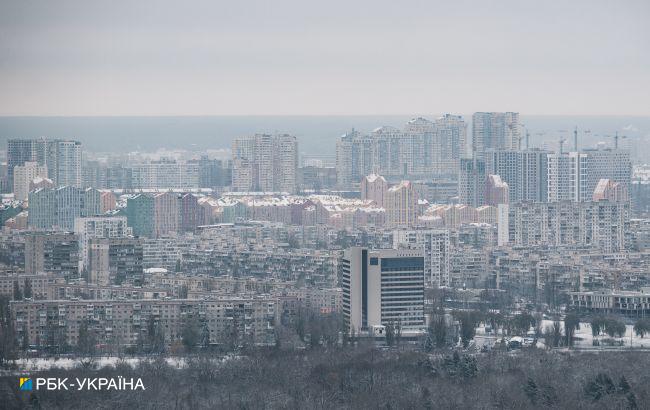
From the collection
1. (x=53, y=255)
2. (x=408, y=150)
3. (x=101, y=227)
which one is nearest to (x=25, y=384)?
(x=53, y=255)

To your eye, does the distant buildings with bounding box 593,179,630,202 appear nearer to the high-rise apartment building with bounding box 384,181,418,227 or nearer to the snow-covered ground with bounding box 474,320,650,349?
the high-rise apartment building with bounding box 384,181,418,227

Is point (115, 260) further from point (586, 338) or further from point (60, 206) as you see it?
point (60, 206)

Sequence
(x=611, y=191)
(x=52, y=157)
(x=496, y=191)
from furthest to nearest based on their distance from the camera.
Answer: (x=52, y=157) < (x=496, y=191) < (x=611, y=191)

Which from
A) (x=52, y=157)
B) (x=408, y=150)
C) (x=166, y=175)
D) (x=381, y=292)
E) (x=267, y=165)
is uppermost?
(x=408, y=150)

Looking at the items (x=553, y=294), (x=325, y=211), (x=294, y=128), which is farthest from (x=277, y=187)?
(x=553, y=294)

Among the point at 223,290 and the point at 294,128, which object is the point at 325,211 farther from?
the point at 294,128

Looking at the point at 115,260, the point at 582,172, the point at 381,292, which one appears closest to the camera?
the point at 381,292
